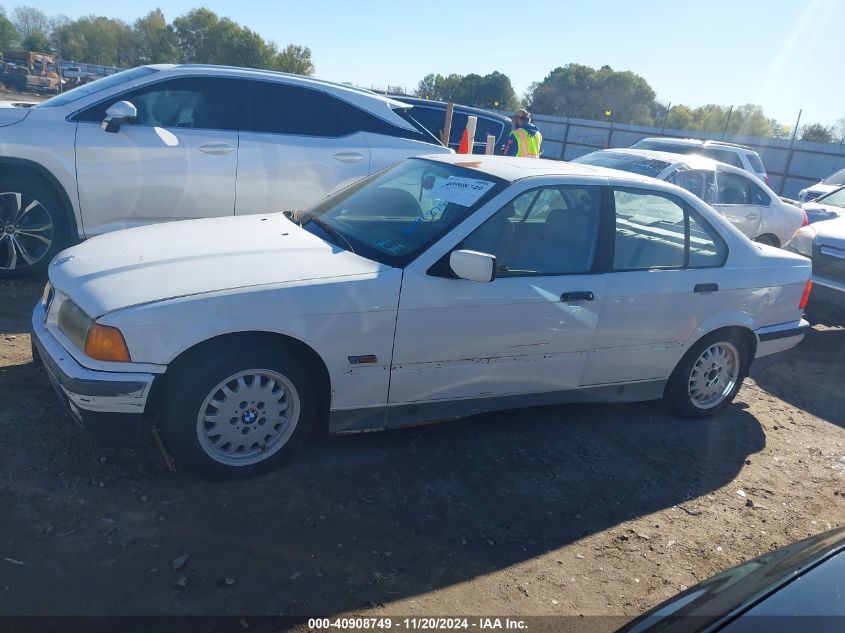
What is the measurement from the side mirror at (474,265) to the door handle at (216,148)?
11.4 feet

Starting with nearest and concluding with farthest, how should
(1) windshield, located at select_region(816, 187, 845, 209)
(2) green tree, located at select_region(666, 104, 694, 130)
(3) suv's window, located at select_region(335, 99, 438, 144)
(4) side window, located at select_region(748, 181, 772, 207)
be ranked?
(3) suv's window, located at select_region(335, 99, 438, 144) → (4) side window, located at select_region(748, 181, 772, 207) → (1) windshield, located at select_region(816, 187, 845, 209) → (2) green tree, located at select_region(666, 104, 694, 130)

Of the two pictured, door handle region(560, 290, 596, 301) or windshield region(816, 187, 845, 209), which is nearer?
door handle region(560, 290, 596, 301)

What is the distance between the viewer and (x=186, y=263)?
3424 millimetres

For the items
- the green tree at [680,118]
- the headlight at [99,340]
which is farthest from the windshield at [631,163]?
the green tree at [680,118]

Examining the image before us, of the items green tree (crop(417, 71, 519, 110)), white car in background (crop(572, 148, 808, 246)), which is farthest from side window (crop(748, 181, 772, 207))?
green tree (crop(417, 71, 519, 110))

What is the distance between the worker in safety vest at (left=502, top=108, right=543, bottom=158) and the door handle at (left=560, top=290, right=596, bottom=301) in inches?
313

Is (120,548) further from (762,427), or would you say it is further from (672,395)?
(762,427)

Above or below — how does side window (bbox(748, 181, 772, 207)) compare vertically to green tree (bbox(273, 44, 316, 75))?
below

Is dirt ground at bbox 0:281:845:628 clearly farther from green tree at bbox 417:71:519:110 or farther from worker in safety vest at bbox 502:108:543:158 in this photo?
green tree at bbox 417:71:519:110

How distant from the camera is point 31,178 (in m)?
5.66

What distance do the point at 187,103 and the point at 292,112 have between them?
95 centimetres

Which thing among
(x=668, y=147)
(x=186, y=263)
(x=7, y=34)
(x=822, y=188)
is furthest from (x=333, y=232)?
(x=7, y=34)

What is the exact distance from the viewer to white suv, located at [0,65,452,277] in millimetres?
5648

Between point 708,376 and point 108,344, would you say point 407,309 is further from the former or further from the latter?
point 708,376
